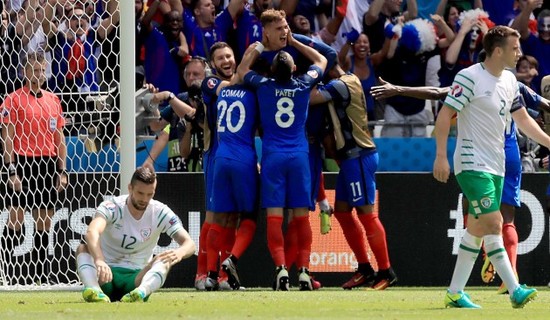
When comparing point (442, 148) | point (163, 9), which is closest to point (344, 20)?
point (163, 9)

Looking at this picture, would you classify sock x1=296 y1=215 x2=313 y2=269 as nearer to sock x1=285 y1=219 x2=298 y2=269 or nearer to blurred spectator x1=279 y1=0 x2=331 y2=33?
sock x1=285 y1=219 x2=298 y2=269

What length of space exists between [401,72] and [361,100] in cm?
413

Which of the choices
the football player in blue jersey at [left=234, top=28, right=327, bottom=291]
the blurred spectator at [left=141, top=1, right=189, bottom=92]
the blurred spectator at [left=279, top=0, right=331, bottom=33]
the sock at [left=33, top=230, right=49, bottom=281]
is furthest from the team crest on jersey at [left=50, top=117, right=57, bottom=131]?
the blurred spectator at [left=279, top=0, right=331, bottom=33]

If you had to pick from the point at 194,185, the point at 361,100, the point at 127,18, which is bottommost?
the point at 194,185

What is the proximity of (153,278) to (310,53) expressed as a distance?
3.55m

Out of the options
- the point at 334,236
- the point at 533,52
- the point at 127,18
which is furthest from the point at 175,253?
the point at 533,52

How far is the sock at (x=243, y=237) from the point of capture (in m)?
11.7

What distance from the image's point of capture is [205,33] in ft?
50.8

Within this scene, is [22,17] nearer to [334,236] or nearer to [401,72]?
[334,236]

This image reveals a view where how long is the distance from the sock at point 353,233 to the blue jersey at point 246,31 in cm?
383

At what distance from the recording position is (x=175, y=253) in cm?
934

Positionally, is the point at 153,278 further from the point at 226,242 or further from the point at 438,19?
the point at 438,19

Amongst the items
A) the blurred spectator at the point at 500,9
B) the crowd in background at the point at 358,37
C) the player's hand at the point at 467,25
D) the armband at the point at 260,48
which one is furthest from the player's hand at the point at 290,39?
the blurred spectator at the point at 500,9

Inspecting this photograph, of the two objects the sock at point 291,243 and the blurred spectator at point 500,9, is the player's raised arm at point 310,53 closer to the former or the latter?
the sock at point 291,243
